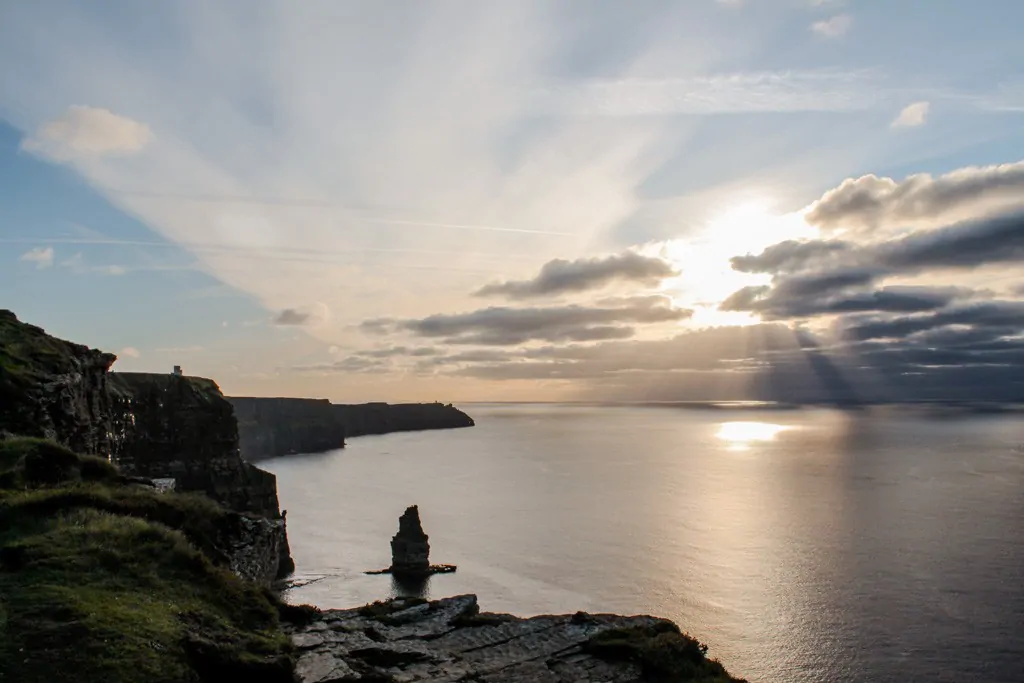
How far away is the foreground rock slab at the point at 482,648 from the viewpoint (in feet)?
76.4

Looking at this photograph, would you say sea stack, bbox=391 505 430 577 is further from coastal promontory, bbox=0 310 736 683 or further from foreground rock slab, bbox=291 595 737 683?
foreground rock slab, bbox=291 595 737 683

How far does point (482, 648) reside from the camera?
2638 cm

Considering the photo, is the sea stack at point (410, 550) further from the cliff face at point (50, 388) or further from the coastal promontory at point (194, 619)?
the coastal promontory at point (194, 619)

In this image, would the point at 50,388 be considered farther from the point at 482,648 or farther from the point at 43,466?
A: the point at 482,648

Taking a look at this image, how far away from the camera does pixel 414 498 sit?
6688 inches

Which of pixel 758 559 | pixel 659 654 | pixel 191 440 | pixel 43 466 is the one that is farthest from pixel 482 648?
pixel 758 559

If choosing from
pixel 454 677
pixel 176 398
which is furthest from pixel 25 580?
pixel 176 398

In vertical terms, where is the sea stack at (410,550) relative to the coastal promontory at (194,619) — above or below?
below

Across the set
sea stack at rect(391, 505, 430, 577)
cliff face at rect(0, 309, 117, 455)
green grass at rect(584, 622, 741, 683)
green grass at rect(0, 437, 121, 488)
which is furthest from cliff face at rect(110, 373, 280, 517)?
green grass at rect(584, 622, 741, 683)

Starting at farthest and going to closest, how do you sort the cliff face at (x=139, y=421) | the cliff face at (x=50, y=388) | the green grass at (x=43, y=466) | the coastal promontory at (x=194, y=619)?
the cliff face at (x=50, y=388) → the cliff face at (x=139, y=421) → the green grass at (x=43, y=466) → the coastal promontory at (x=194, y=619)

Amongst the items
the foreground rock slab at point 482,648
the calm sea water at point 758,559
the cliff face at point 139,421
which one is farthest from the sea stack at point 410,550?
the foreground rock slab at point 482,648

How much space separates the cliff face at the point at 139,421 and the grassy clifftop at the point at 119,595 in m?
4.88

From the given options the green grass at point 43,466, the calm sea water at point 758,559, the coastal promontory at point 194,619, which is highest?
the green grass at point 43,466

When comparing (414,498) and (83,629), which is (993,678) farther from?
(414,498)
